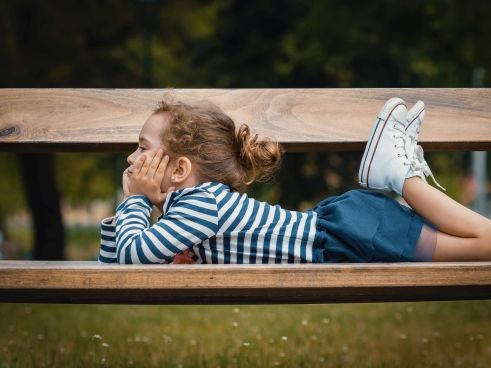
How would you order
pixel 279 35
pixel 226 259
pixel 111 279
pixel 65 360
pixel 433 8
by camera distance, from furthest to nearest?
pixel 279 35, pixel 433 8, pixel 65 360, pixel 226 259, pixel 111 279

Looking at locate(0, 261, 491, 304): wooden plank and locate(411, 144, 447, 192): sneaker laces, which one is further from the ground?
locate(411, 144, 447, 192): sneaker laces

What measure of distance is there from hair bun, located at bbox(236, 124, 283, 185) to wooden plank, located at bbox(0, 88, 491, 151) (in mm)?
319

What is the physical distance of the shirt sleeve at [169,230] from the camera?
2.93m

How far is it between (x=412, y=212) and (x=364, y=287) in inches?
32.2

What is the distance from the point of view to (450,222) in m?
3.17

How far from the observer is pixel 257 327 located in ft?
19.9

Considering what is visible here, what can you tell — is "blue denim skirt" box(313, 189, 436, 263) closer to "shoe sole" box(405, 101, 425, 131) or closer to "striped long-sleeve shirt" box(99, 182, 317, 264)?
"striped long-sleeve shirt" box(99, 182, 317, 264)

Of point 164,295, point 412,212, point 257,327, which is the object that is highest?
point 412,212

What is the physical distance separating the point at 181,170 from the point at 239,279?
912mm

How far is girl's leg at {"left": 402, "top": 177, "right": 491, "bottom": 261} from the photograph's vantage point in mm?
3154

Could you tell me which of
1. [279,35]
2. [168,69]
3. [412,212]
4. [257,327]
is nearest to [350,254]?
[412,212]

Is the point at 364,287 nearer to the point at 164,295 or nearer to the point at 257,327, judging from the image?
the point at 164,295

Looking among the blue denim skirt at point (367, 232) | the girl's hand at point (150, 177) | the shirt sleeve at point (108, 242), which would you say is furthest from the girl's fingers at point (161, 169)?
the blue denim skirt at point (367, 232)

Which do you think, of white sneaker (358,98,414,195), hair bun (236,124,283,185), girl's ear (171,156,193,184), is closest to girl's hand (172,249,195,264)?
girl's ear (171,156,193,184)
